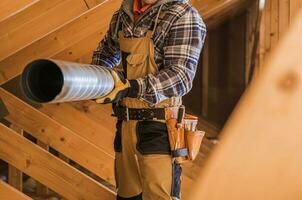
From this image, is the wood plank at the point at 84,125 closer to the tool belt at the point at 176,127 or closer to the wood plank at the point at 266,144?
the tool belt at the point at 176,127

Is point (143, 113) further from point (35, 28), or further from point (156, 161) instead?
point (35, 28)

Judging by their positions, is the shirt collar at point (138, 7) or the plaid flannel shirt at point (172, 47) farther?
the shirt collar at point (138, 7)

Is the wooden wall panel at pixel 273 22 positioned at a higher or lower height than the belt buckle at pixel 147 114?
lower

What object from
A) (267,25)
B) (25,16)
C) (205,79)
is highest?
(25,16)

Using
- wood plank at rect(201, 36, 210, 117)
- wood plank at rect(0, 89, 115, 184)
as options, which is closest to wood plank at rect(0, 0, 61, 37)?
wood plank at rect(0, 89, 115, 184)

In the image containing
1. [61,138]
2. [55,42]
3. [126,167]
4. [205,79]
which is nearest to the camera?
→ [126,167]

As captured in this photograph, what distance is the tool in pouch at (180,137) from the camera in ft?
5.49

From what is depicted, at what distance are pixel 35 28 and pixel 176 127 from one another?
1107mm

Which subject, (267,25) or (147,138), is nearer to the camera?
(147,138)

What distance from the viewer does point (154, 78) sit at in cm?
157

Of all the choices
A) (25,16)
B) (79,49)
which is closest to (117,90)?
(25,16)

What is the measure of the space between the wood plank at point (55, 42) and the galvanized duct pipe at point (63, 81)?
1639mm

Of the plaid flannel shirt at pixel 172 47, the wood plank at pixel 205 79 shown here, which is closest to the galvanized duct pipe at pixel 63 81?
the plaid flannel shirt at pixel 172 47

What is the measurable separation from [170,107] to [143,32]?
0.87 ft
